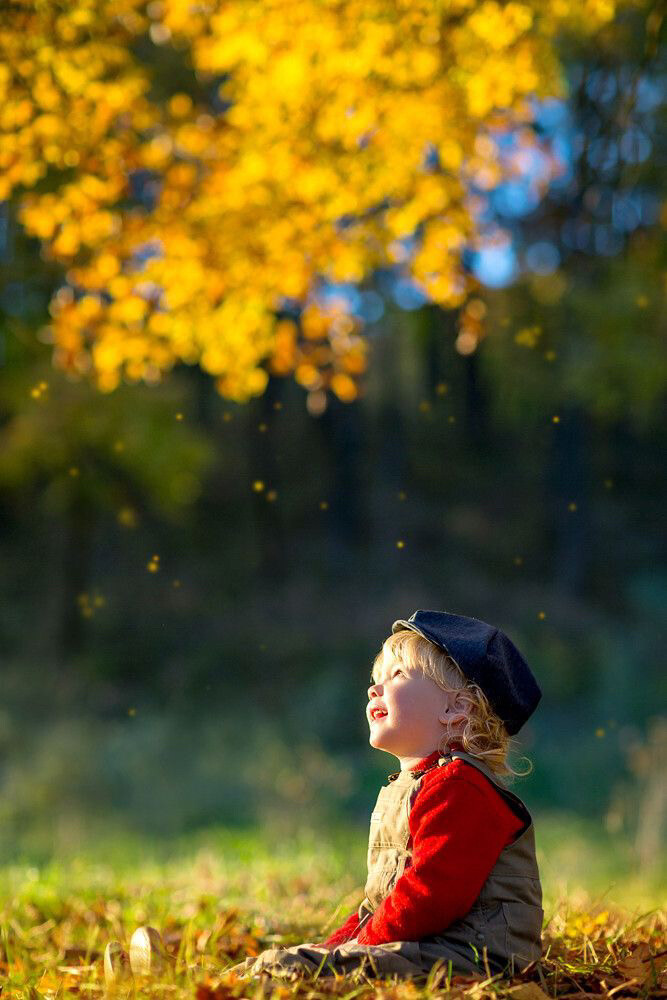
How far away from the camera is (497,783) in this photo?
2807 millimetres

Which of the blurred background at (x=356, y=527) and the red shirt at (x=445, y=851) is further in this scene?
the blurred background at (x=356, y=527)

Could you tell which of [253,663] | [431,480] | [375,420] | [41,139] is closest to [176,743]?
[253,663]

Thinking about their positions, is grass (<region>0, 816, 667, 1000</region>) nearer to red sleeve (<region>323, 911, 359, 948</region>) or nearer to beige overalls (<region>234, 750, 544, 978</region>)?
beige overalls (<region>234, 750, 544, 978</region>)

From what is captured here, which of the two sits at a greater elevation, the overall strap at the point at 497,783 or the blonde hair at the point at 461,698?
the blonde hair at the point at 461,698

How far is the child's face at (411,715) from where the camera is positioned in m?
2.85

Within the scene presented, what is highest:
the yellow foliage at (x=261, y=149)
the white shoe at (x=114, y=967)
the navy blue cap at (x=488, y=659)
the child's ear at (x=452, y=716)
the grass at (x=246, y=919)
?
the yellow foliage at (x=261, y=149)

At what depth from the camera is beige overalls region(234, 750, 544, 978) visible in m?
2.71

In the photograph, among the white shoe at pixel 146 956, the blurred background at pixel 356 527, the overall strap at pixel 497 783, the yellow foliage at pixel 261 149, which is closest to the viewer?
the overall strap at pixel 497 783

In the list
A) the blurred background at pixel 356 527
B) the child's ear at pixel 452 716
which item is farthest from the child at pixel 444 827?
the blurred background at pixel 356 527

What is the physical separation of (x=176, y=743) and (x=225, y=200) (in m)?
8.60

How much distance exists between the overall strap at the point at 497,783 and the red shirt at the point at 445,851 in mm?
18

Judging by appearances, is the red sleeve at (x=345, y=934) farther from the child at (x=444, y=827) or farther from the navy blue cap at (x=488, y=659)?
the navy blue cap at (x=488, y=659)

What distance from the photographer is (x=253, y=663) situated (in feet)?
63.6

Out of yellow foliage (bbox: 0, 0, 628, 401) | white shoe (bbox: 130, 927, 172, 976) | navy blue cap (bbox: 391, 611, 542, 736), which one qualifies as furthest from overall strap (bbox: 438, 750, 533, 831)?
yellow foliage (bbox: 0, 0, 628, 401)
